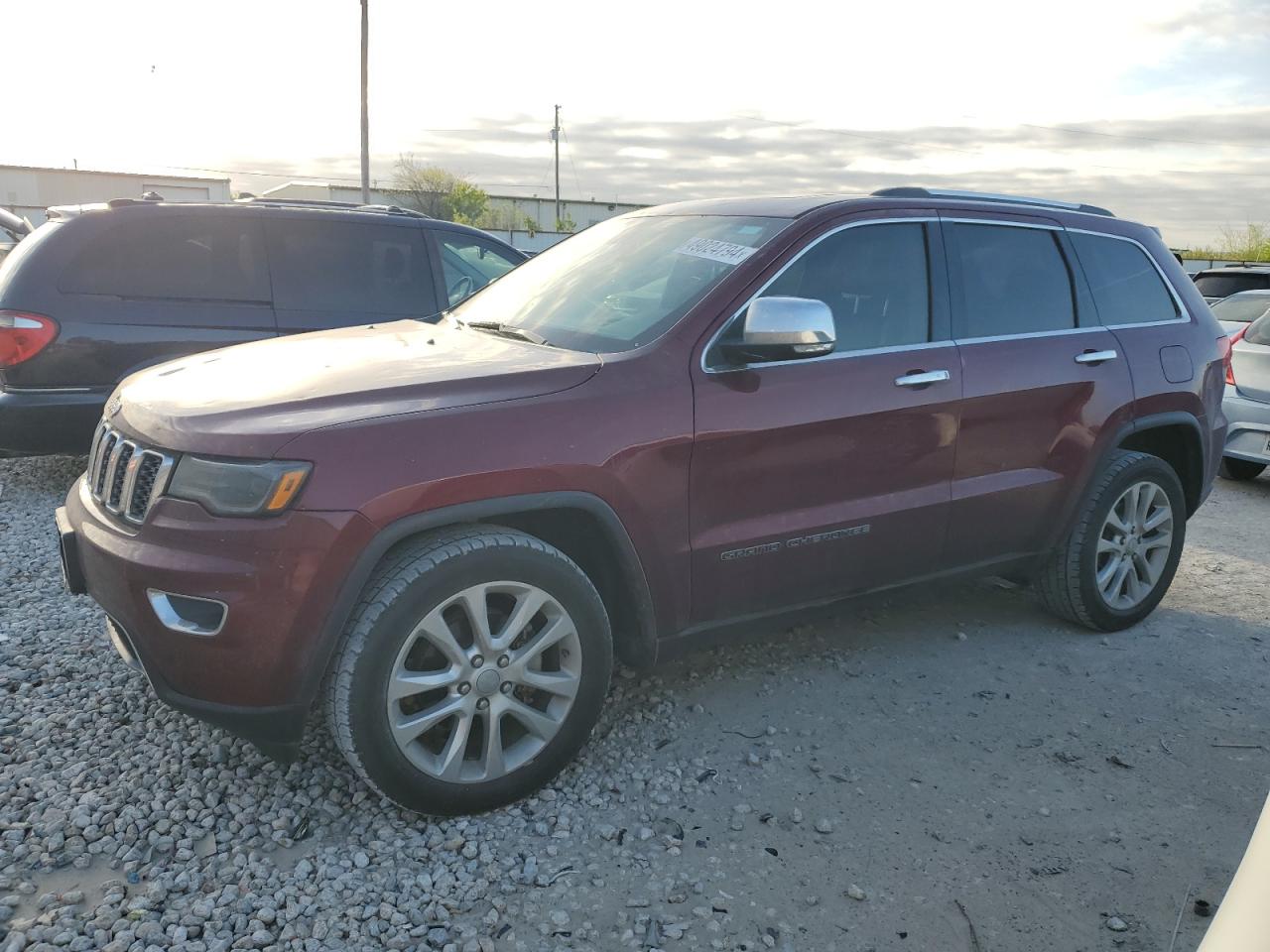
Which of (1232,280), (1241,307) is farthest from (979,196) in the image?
(1232,280)

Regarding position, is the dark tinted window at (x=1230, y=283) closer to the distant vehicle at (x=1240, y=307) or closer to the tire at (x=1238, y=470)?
the distant vehicle at (x=1240, y=307)

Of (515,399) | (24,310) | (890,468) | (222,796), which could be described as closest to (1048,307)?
(890,468)

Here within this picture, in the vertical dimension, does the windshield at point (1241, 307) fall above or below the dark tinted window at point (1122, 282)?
below

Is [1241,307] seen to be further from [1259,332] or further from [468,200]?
[468,200]

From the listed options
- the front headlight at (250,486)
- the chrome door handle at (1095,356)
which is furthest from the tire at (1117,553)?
the front headlight at (250,486)

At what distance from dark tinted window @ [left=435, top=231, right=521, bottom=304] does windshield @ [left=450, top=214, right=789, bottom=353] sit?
2629 mm

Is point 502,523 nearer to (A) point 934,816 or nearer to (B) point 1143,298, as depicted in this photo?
(A) point 934,816

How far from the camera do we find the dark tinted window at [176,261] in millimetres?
5664

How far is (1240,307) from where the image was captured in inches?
362

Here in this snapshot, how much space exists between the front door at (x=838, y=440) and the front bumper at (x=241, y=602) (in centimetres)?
117

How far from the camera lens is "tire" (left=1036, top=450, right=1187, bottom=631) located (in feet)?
14.2

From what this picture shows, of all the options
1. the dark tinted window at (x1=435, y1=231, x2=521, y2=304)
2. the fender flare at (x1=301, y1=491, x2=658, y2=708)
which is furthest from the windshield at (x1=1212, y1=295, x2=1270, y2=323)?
the fender flare at (x1=301, y1=491, x2=658, y2=708)

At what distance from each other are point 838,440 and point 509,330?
1.23 m

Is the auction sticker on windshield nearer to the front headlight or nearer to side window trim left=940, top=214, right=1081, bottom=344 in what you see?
side window trim left=940, top=214, right=1081, bottom=344
